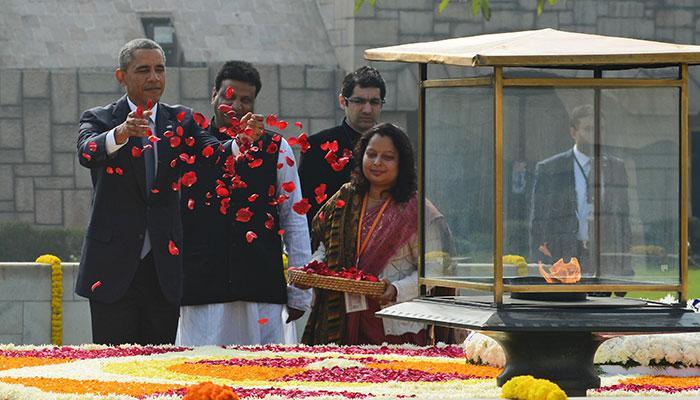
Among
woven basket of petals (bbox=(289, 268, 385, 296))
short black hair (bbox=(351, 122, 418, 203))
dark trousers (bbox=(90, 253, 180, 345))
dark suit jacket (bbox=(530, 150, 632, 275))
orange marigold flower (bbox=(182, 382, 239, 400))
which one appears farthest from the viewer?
dark trousers (bbox=(90, 253, 180, 345))

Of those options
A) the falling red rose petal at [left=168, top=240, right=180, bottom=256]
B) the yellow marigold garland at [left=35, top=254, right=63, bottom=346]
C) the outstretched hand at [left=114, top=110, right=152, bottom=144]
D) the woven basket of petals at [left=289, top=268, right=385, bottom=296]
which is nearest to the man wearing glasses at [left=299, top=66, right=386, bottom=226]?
the falling red rose petal at [left=168, top=240, right=180, bottom=256]

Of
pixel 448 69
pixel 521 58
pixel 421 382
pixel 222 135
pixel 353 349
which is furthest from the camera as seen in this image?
pixel 222 135

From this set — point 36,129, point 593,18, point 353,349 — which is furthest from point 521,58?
point 593,18

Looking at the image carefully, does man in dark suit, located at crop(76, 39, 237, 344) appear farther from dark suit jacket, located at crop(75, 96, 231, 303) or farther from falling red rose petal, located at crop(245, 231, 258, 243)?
falling red rose petal, located at crop(245, 231, 258, 243)

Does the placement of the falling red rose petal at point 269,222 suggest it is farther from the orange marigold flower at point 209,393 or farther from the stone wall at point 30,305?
the orange marigold flower at point 209,393

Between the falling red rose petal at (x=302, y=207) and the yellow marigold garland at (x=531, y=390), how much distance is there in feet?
9.75

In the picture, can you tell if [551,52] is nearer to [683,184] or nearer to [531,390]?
[683,184]

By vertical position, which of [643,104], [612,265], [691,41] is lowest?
[612,265]

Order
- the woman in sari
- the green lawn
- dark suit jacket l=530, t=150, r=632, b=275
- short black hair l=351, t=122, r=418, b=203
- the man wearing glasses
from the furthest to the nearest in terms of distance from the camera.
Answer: the man wearing glasses < short black hair l=351, t=122, r=418, b=203 < the woman in sari < the green lawn < dark suit jacket l=530, t=150, r=632, b=275

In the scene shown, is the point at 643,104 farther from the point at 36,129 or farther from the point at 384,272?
the point at 36,129

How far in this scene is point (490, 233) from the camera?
591 cm

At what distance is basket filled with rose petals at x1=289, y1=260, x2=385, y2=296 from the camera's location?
7.39m

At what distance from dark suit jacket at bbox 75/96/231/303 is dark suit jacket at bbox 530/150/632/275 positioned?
99.3 inches

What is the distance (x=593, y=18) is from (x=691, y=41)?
1519mm
